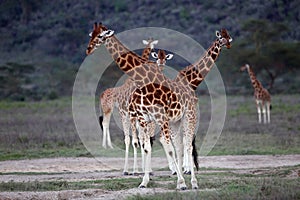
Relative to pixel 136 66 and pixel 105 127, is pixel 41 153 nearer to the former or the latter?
pixel 105 127

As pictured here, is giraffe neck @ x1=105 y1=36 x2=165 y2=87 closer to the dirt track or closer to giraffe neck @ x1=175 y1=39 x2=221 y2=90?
giraffe neck @ x1=175 y1=39 x2=221 y2=90

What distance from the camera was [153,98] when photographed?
35.3ft

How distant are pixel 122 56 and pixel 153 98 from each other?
38.4 inches

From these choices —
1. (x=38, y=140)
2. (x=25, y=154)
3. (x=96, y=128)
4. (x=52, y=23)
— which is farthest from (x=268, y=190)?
(x=52, y=23)

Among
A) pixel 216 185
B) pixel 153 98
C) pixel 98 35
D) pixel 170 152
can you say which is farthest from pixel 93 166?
pixel 216 185

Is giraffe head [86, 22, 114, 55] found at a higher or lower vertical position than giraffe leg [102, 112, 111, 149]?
higher

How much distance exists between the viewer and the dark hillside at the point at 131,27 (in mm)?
42188

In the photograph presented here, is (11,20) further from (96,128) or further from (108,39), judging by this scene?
(108,39)

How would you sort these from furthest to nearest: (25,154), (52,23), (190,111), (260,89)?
(52,23)
(260,89)
(25,154)
(190,111)

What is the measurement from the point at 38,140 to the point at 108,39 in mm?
7744

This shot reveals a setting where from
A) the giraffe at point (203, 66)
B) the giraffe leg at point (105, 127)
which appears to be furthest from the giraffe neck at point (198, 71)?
the giraffe leg at point (105, 127)

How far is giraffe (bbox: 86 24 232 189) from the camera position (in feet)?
34.9

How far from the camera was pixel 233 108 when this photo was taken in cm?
3012

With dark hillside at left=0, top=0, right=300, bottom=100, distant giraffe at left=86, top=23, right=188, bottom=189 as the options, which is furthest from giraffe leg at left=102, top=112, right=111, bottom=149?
dark hillside at left=0, top=0, right=300, bottom=100
